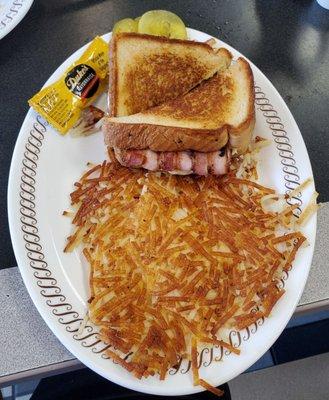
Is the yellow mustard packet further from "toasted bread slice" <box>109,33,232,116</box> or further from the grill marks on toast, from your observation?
the grill marks on toast

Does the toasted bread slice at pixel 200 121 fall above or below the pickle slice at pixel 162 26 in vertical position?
below

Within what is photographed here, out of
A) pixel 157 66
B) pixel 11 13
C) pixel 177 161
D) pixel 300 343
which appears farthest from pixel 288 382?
pixel 11 13

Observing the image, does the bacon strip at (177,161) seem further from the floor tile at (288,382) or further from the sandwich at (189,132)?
the floor tile at (288,382)

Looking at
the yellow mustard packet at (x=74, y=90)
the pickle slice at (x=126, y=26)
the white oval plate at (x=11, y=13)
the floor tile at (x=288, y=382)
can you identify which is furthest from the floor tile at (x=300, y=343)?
the white oval plate at (x=11, y=13)

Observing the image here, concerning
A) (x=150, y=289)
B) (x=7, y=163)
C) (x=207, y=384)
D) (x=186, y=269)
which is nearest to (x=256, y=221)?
(x=186, y=269)

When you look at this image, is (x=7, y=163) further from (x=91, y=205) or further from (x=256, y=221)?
(x=256, y=221)

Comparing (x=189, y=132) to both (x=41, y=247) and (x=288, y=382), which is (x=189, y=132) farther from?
(x=288, y=382)
